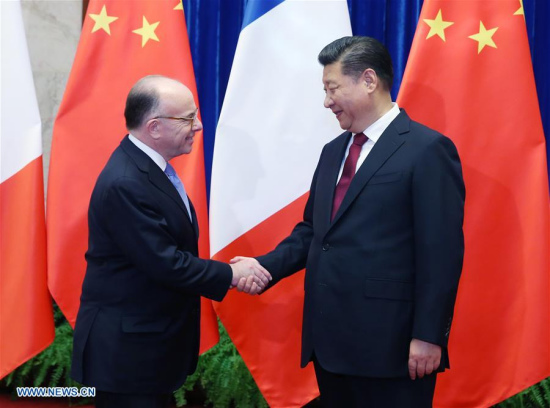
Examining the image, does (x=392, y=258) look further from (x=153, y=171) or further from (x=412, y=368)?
(x=153, y=171)

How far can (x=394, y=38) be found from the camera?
3.14m

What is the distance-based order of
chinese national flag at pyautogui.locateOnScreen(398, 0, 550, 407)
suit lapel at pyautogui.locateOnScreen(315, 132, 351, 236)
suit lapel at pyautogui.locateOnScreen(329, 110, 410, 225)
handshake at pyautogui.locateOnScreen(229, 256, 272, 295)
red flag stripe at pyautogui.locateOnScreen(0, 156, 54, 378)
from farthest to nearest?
red flag stripe at pyautogui.locateOnScreen(0, 156, 54, 378) → chinese national flag at pyautogui.locateOnScreen(398, 0, 550, 407) → handshake at pyautogui.locateOnScreen(229, 256, 272, 295) → suit lapel at pyautogui.locateOnScreen(315, 132, 351, 236) → suit lapel at pyautogui.locateOnScreen(329, 110, 410, 225)

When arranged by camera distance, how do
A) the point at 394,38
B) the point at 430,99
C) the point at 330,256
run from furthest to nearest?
the point at 394,38 < the point at 430,99 < the point at 330,256

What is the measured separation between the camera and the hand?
5.60 ft

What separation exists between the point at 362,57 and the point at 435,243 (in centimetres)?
59

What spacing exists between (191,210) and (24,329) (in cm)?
102

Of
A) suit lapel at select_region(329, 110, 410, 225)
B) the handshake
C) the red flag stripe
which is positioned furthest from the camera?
the red flag stripe

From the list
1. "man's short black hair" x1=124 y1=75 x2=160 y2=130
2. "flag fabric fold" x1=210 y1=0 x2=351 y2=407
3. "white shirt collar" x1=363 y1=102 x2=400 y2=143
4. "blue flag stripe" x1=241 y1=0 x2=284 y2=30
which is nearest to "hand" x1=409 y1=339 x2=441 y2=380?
"white shirt collar" x1=363 y1=102 x2=400 y2=143

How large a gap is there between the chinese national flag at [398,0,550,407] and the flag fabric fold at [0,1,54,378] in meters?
1.52

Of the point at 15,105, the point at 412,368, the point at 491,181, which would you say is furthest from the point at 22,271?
the point at 491,181

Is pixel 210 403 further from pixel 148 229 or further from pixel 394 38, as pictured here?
pixel 394 38

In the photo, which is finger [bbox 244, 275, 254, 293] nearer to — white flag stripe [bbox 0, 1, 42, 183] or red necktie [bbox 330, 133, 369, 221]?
red necktie [bbox 330, 133, 369, 221]

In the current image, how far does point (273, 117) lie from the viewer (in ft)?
8.34

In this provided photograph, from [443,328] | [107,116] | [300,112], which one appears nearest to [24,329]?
[107,116]
